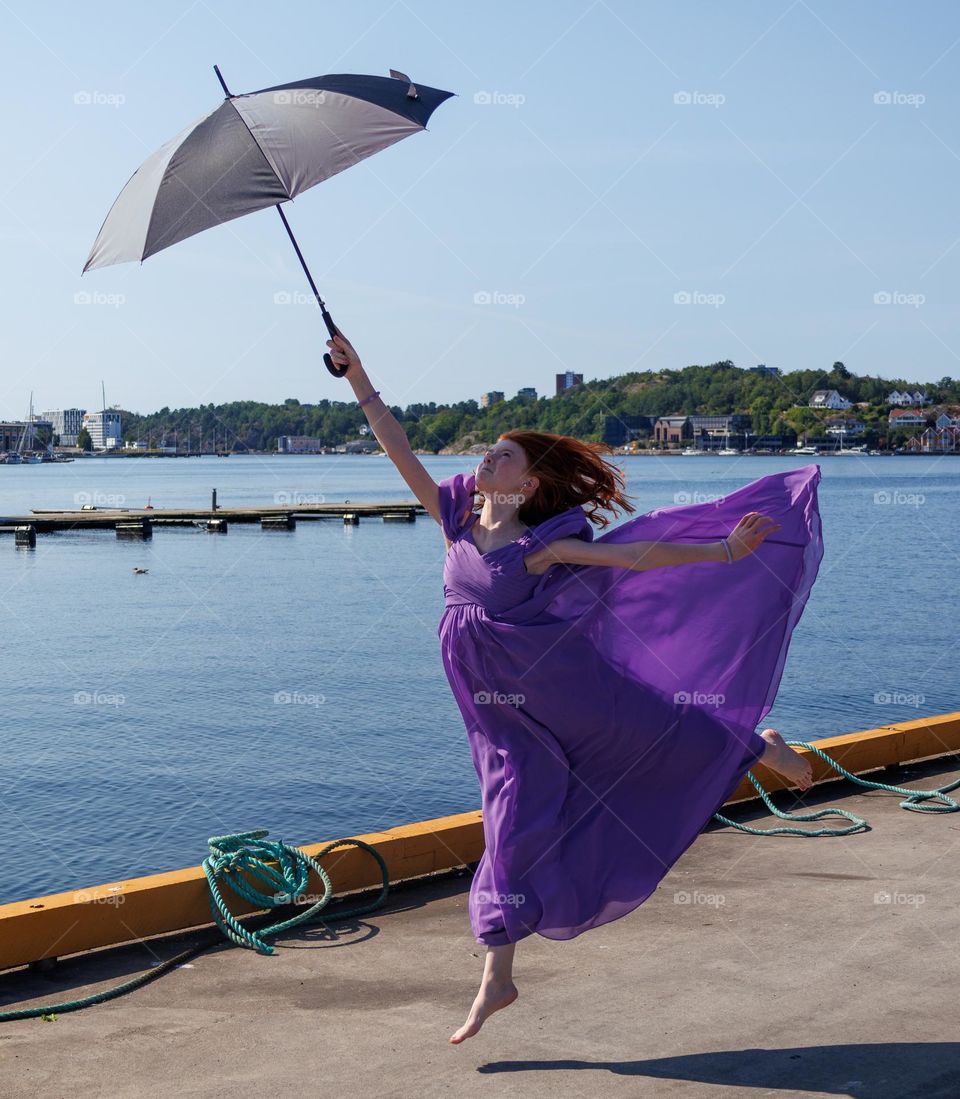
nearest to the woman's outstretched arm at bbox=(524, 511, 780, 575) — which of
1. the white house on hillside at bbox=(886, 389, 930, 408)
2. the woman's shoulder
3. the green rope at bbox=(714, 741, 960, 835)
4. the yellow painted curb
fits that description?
the woman's shoulder

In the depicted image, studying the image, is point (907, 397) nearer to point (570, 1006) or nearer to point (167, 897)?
point (167, 897)

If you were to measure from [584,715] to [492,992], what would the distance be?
93cm

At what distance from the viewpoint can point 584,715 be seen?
4.75m

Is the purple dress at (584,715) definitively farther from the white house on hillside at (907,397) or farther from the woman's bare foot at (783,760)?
the white house on hillside at (907,397)

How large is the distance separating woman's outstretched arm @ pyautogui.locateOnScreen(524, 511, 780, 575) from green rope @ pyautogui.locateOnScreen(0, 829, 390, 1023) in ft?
6.60

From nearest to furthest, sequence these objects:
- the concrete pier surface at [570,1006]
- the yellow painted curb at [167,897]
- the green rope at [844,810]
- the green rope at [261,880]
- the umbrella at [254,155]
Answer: the concrete pier surface at [570,1006] → the umbrella at [254,155] → the yellow painted curb at [167,897] → the green rope at [261,880] → the green rope at [844,810]

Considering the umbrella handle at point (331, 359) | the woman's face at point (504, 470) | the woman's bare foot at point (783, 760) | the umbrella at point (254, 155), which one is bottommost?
the woman's bare foot at point (783, 760)

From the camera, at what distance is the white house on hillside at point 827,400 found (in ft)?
424

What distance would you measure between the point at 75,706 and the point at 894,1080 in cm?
2472

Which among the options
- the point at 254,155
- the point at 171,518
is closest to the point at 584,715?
the point at 254,155

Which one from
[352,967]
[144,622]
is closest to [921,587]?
[144,622]

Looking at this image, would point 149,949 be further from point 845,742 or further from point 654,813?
point 845,742

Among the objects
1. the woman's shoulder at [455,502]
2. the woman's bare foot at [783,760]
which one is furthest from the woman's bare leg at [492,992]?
the woman's shoulder at [455,502]

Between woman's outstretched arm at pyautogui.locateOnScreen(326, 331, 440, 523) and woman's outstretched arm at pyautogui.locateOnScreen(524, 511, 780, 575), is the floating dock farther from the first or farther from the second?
woman's outstretched arm at pyautogui.locateOnScreen(524, 511, 780, 575)
